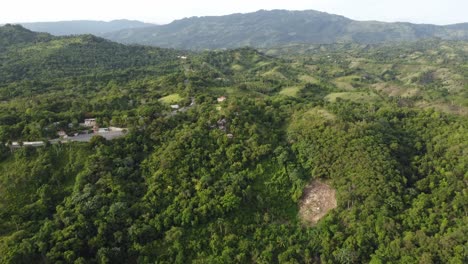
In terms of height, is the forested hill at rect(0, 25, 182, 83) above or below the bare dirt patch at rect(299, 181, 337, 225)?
above

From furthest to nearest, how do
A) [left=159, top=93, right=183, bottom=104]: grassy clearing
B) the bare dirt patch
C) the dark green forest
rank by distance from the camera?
[left=159, top=93, right=183, bottom=104]: grassy clearing < the bare dirt patch < the dark green forest

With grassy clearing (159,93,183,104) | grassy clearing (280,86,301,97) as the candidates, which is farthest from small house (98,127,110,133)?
grassy clearing (280,86,301,97)

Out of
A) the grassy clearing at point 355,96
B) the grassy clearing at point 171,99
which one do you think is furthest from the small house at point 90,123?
the grassy clearing at point 355,96

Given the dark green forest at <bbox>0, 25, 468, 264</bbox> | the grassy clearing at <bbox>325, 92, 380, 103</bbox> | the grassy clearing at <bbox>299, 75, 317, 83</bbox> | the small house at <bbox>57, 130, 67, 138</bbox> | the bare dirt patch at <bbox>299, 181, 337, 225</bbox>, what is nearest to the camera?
the dark green forest at <bbox>0, 25, 468, 264</bbox>

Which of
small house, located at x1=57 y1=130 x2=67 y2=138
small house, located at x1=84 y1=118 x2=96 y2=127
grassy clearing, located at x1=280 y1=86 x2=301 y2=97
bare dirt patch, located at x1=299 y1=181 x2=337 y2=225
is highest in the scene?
small house, located at x1=84 y1=118 x2=96 y2=127

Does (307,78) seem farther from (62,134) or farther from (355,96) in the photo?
(62,134)

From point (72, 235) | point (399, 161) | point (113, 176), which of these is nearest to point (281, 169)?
point (399, 161)

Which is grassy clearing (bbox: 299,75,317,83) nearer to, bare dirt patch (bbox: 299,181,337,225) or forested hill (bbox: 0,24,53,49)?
bare dirt patch (bbox: 299,181,337,225)

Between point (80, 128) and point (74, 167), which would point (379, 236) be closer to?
point (74, 167)
